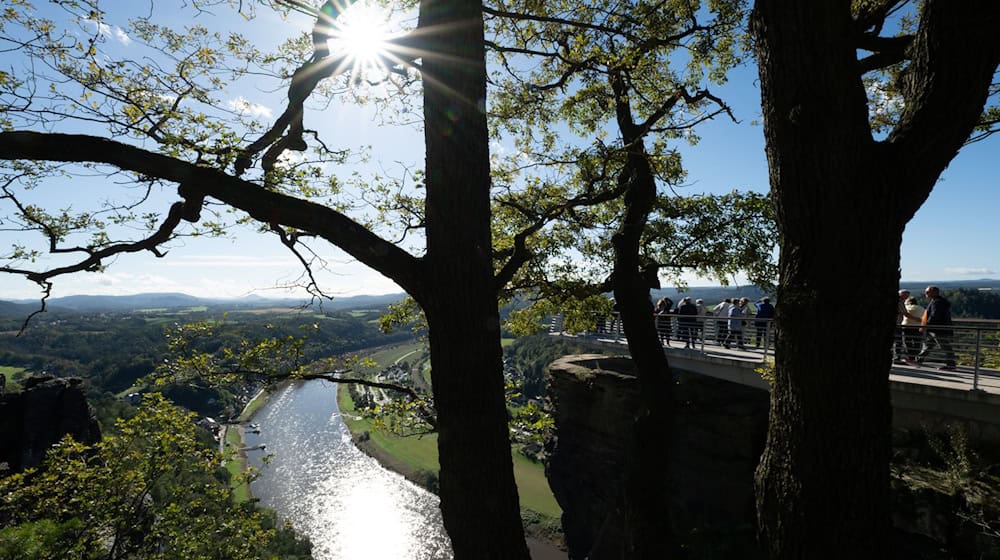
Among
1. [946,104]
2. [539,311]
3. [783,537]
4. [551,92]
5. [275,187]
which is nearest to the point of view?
[946,104]

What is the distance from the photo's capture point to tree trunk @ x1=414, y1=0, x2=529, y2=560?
2.41m

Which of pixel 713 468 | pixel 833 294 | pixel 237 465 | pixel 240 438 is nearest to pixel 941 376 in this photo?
pixel 713 468

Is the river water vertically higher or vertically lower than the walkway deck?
lower

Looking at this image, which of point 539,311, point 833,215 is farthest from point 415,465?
point 833,215

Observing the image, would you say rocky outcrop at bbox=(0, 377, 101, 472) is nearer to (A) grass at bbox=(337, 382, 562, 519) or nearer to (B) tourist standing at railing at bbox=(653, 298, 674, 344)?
A: (A) grass at bbox=(337, 382, 562, 519)

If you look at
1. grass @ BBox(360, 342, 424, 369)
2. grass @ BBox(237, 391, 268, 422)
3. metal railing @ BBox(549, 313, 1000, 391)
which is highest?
metal railing @ BBox(549, 313, 1000, 391)

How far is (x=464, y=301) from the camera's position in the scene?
95.7 inches

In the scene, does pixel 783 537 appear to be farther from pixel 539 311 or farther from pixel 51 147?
pixel 539 311

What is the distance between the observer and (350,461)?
2077 inches

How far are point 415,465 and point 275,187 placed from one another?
5151cm

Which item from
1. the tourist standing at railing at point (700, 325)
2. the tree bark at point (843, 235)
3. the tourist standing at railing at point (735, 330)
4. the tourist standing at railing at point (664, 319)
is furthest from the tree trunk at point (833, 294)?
the tourist standing at railing at point (664, 319)

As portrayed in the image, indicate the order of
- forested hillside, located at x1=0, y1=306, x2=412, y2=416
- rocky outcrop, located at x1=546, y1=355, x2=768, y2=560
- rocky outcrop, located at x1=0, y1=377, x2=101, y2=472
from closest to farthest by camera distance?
1. rocky outcrop, located at x1=546, y1=355, x2=768, y2=560
2. rocky outcrop, located at x1=0, y1=377, x2=101, y2=472
3. forested hillside, located at x1=0, y1=306, x2=412, y2=416

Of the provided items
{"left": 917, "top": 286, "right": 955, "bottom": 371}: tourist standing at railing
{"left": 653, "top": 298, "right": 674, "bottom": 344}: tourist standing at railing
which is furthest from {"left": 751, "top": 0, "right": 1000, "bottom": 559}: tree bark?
{"left": 653, "top": 298, "right": 674, "bottom": 344}: tourist standing at railing

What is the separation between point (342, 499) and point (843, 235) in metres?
48.2
